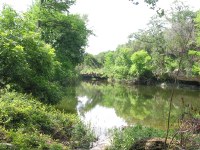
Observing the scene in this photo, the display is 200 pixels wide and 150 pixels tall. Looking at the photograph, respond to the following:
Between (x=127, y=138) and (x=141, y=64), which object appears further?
(x=141, y=64)

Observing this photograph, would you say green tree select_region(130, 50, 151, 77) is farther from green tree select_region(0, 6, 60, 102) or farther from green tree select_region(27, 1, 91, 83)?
green tree select_region(0, 6, 60, 102)

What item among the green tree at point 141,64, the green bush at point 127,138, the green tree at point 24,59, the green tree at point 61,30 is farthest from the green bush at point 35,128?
the green tree at point 141,64

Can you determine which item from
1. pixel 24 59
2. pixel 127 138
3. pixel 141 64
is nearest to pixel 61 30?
pixel 24 59

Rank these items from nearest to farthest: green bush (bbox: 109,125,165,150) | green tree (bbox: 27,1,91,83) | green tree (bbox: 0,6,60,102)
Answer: green bush (bbox: 109,125,165,150) → green tree (bbox: 0,6,60,102) → green tree (bbox: 27,1,91,83)

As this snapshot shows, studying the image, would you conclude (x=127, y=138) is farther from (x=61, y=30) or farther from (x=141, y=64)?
(x=141, y=64)

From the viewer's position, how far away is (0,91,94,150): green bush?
8.84 meters

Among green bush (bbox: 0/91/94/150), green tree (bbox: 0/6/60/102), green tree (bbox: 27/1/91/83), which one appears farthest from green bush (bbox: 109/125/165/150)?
green tree (bbox: 27/1/91/83)

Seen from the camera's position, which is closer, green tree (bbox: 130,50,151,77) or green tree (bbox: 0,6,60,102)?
Answer: green tree (bbox: 0,6,60,102)

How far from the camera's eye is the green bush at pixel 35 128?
884 cm

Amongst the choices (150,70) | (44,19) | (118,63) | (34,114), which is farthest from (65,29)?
(118,63)

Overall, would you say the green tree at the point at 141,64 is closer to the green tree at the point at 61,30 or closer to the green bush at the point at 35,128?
the green tree at the point at 61,30

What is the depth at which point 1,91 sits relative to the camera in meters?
13.0

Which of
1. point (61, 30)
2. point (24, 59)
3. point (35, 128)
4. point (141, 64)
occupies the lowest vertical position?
point (35, 128)

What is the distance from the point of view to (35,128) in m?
10.3
